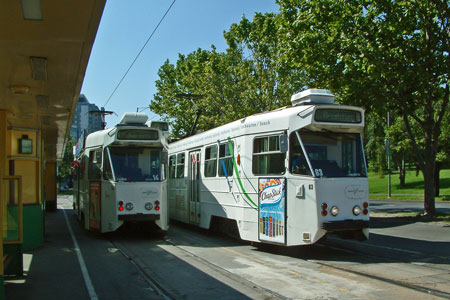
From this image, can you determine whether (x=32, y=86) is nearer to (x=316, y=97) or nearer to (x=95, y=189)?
(x=95, y=189)

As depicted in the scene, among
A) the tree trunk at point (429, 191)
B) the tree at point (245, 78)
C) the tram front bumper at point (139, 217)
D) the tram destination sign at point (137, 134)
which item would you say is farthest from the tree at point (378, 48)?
the tram front bumper at point (139, 217)

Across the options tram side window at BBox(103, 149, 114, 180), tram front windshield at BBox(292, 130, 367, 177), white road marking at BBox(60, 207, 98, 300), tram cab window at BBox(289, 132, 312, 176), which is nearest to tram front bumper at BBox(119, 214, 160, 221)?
tram side window at BBox(103, 149, 114, 180)

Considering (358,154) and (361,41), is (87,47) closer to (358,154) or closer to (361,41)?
(358,154)

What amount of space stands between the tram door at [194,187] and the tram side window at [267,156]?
14.0 feet

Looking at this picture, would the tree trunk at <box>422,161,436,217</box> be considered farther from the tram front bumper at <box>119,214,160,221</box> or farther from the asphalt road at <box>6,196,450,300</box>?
the tram front bumper at <box>119,214,160,221</box>

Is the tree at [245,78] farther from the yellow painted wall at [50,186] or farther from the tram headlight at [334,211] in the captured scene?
the tram headlight at [334,211]

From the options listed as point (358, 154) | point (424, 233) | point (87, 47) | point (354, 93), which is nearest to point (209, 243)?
point (358, 154)

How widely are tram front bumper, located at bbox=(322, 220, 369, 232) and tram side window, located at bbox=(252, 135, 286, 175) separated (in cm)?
153

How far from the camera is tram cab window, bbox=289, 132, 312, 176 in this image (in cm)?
1012

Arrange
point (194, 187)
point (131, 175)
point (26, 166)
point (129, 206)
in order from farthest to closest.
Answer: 1. point (194, 187)
2. point (131, 175)
3. point (129, 206)
4. point (26, 166)

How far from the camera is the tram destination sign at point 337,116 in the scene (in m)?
10.3

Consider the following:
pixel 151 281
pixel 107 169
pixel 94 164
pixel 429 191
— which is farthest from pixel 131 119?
pixel 429 191

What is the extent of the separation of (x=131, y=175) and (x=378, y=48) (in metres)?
9.80

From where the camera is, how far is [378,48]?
661 inches
